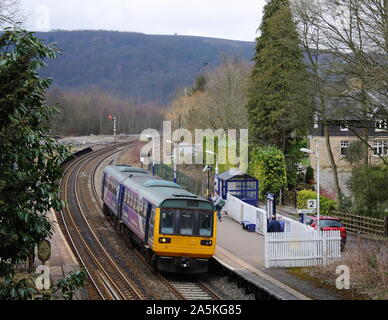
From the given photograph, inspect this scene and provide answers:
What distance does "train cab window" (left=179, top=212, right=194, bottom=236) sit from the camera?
62.2ft

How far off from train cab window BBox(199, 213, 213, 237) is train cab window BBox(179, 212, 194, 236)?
0.30m

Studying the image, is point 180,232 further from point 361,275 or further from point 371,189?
point 371,189

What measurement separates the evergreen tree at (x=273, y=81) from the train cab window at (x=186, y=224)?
18.9 metres

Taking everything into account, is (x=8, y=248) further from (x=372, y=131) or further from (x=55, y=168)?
(x=372, y=131)

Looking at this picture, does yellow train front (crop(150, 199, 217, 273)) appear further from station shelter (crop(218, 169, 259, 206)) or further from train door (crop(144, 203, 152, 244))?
station shelter (crop(218, 169, 259, 206))

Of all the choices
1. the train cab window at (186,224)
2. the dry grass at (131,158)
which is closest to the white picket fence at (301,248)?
the train cab window at (186,224)

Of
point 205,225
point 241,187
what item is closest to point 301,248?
point 205,225

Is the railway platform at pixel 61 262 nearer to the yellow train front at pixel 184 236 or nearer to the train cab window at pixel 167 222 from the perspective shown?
the yellow train front at pixel 184 236

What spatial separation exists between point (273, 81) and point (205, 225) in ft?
76.6

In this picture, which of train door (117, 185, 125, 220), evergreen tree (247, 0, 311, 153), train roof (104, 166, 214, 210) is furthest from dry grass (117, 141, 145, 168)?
train door (117, 185, 125, 220)

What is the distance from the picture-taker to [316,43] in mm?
30578

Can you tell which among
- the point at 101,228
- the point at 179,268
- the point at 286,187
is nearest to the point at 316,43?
the point at 286,187

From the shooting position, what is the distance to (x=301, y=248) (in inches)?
771

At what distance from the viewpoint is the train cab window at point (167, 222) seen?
1889 cm
